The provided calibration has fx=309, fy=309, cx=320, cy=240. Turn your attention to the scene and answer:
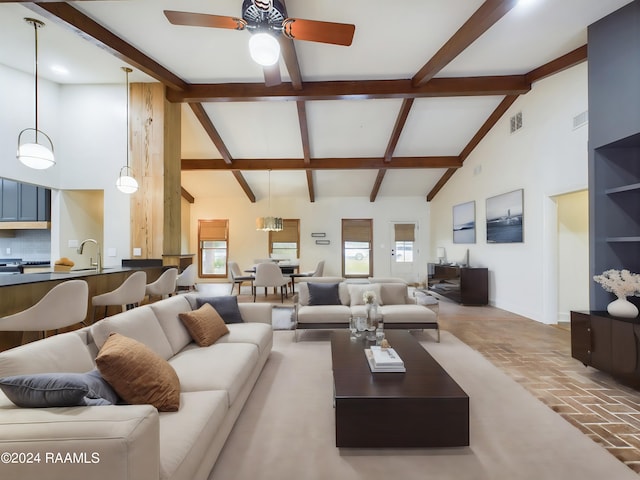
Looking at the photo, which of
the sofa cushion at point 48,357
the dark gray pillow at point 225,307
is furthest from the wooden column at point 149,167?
the sofa cushion at point 48,357

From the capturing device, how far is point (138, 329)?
84.2 inches

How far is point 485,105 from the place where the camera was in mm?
5723

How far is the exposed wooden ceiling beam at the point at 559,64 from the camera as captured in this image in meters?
3.92

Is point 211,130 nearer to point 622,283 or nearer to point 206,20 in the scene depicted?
point 206,20

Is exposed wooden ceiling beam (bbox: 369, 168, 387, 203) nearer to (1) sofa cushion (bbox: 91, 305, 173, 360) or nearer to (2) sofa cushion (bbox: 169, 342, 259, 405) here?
(2) sofa cushion (bbox: 169, 342, 259, 405)

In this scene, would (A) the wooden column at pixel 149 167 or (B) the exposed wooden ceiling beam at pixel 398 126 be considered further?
(B) the exposed wooden ceiling beam at pixel 398 126

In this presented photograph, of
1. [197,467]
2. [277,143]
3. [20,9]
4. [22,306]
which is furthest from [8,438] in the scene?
[277,143]

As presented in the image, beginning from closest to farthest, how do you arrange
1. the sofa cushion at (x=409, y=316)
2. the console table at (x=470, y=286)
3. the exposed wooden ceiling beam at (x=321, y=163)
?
the sofa cushion at (x=409, y=316) → the console table at (x=470, y=286) → the exposed wooden ceiling beam at (x=321, y=163)

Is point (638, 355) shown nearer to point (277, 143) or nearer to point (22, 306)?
point (22, 306)

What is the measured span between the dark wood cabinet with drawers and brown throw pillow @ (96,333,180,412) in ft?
11.6

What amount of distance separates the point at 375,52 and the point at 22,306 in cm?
482

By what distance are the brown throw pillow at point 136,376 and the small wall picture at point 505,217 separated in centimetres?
557

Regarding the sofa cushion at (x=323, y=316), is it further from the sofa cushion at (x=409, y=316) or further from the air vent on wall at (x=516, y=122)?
the air vent on wall at (x=516, y=122)

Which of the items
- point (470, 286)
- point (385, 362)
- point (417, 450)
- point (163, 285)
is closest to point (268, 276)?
point (163, 285)
